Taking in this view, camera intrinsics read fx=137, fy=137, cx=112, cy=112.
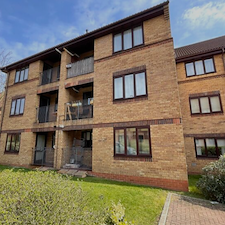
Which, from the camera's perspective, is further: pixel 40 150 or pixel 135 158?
pixel 40 150

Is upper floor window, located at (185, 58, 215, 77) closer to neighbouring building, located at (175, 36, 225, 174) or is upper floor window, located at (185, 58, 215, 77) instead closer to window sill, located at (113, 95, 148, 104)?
neighbouring building, located at (175, 36, 225, 174)

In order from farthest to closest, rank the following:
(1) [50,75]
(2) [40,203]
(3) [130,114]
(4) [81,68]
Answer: (1) [50,75] < (4) [81,68] < (3) [130,114] < (2) [40,203]

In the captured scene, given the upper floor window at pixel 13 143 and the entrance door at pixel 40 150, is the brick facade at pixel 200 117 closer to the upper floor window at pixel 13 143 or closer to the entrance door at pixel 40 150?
the entrance door at pixel 40 150

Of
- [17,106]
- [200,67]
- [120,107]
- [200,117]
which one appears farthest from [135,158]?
[17,106]

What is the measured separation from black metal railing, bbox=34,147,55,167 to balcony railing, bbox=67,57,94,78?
20.5 ft

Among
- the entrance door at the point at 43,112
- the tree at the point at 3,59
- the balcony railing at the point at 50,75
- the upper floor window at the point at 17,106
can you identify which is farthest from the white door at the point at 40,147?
the tree at the point at 3,59

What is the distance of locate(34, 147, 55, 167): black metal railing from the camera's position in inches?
432

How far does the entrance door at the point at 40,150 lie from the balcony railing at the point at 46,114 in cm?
151

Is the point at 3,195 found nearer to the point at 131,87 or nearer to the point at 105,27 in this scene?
the point at 131,87

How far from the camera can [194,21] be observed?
9.27m

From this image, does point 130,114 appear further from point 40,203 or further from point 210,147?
point 210,147

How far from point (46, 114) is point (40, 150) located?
3.04 meters

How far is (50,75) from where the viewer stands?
1281 centimetres

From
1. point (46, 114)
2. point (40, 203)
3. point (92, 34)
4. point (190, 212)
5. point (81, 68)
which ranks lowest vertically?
point (190, 212)
